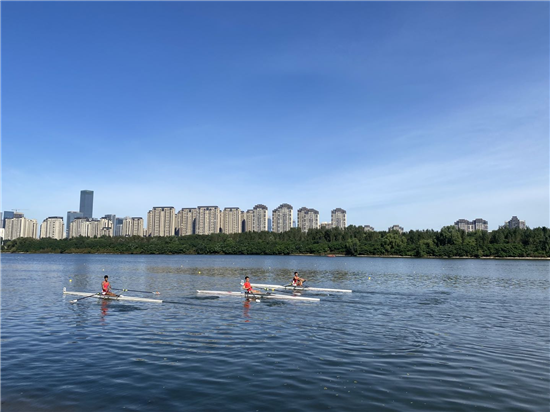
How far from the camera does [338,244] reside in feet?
534

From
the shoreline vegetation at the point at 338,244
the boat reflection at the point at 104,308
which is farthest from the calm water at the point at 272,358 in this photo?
the shoreline vegetation at the point at 338,244

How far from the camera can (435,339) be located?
18188 mm

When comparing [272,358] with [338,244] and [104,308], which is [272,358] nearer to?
[104,308]

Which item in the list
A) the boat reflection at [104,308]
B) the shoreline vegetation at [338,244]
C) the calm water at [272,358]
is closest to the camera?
the calm water at [272,358]

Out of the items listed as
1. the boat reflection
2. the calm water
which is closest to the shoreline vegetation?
the calm water

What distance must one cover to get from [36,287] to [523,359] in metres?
39.3

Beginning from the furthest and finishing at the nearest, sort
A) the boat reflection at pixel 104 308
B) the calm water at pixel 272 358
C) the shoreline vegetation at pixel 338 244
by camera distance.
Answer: the shoreline vegetation at pixel 338 244 → the boat reflection at pixel 104 308 → the calm water at pixel 272 358

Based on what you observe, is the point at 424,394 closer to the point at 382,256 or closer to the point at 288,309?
the point at 288,309

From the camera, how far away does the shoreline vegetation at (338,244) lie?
13250 centimetres

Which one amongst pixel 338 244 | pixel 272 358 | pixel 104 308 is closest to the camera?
pixel 272 358

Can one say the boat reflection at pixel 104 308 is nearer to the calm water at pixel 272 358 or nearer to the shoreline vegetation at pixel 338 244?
the calm water at pixel 272 358

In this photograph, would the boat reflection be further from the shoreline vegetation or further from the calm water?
the shoreline vegetation

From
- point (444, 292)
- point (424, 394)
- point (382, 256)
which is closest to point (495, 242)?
point (382, 256)

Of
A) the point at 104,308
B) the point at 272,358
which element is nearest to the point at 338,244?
the point at 104,308
